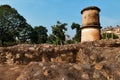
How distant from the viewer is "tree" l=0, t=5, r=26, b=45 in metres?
34.1

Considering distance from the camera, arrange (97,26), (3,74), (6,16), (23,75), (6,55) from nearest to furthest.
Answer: (23,75) < (3,74) < (6,55) < (97,26) < (6,16)

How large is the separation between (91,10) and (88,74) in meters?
11.6

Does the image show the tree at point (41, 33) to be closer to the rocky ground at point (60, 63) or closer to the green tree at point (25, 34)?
the green tree at point (25, 34)

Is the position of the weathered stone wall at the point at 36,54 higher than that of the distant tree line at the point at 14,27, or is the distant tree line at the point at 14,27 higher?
the distant tree line at the point at 14,27

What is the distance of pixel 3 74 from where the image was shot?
461 centimetres

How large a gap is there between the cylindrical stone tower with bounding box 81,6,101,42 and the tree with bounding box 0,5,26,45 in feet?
66.3

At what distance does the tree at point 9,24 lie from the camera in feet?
112

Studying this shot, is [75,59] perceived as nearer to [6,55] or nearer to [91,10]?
[6,55]

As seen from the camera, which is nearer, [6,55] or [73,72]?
[73,72]

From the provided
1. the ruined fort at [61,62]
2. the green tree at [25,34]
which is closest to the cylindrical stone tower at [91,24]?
the ruined fort at [61,62]

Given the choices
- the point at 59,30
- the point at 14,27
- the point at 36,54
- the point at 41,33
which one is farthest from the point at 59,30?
the point at 36,54

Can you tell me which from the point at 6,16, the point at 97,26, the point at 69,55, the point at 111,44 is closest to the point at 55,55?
the point at 69,55

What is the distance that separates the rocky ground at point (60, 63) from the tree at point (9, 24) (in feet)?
91.3

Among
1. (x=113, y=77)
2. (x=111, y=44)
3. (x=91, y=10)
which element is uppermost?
(x=91, y=10)
